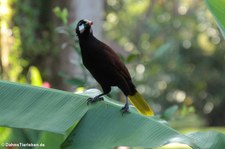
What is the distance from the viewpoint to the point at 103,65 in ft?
9.05

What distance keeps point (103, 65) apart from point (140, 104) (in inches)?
13.7

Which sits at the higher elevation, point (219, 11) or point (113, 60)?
point (219, 11)

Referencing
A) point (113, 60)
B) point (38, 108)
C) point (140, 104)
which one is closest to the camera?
point (38, 108)

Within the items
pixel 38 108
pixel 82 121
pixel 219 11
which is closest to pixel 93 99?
pixel 82 121

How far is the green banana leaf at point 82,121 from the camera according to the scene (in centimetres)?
251

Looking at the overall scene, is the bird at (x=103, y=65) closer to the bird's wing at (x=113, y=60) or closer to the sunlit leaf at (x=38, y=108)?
the bird's wing at (x=113, y=60)

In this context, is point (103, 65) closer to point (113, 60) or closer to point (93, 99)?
point (113, 60)

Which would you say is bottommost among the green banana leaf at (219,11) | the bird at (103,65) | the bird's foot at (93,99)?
the bird's foot at (93,99)

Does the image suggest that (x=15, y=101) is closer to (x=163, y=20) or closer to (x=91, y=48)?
(x=91, y=48)

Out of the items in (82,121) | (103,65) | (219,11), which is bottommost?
(82,121)

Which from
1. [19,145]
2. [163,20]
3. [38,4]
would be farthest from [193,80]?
[19,145]

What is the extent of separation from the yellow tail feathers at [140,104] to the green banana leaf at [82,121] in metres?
0.08

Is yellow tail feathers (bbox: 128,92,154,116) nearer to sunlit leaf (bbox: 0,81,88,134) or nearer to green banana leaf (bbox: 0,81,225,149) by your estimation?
green banana leaf (bbox: 0,81,225,149)

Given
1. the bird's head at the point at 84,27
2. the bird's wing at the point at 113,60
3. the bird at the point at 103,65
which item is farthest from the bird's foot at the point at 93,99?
the bird's head at the point at 84,27
